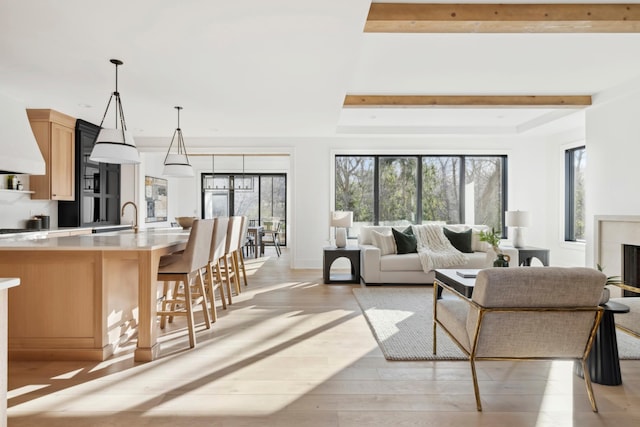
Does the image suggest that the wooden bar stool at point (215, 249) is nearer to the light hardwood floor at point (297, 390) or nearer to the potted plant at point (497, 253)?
the light hardwood floor at point (297, 390)

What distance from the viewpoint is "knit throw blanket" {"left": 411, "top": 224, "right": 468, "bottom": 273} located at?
202 inches

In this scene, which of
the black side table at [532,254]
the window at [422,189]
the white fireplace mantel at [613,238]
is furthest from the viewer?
the window at [422,189]

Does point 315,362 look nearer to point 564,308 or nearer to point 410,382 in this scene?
point 410,382

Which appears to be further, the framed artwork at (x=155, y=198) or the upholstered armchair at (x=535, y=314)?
the framed artwork at (x=155, y=198)

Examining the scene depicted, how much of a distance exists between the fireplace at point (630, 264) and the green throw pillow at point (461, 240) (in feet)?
6.00

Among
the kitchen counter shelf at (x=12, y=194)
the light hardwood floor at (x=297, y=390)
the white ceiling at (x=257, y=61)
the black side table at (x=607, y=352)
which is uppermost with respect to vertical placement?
the white ceiling at (x=257, y=61)

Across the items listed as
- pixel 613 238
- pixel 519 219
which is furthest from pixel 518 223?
pixel 613 238

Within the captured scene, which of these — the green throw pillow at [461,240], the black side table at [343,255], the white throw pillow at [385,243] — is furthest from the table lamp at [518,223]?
the black side table at [343,255]

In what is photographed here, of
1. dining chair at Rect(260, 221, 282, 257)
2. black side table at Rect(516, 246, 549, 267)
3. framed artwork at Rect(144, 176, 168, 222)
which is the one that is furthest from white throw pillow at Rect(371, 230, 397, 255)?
framed artwork at Rect(144, 176, 168, 222)

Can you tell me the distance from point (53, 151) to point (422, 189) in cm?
585

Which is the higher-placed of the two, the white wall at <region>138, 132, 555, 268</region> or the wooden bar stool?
the white wall at <region>138, 132, 555, 268</region>

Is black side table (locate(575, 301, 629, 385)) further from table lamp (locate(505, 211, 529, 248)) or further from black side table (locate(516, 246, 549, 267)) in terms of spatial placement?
table lamp (locate(505, 211, 529, 248))

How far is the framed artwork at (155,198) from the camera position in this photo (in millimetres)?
8164

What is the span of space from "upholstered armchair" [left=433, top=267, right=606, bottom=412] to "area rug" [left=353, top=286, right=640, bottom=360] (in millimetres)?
734
